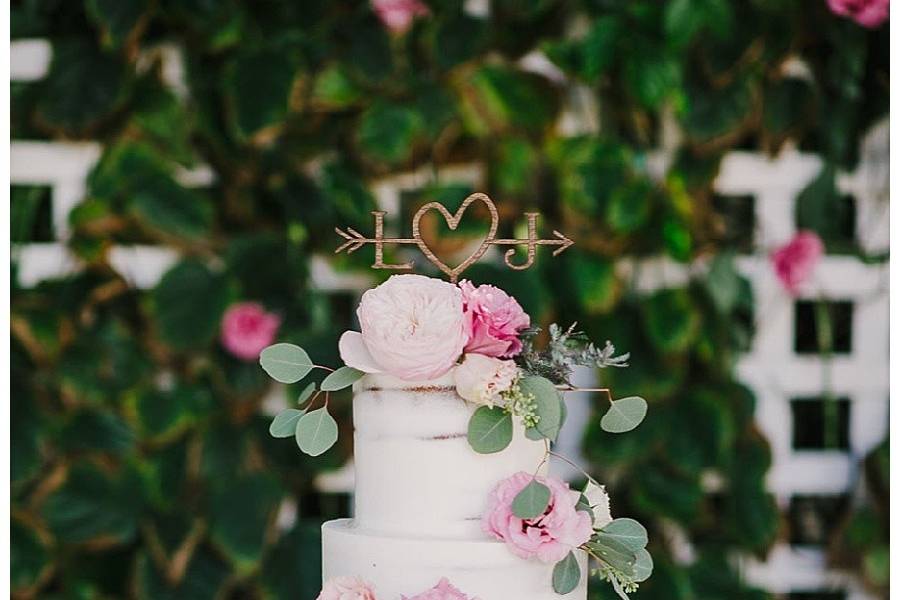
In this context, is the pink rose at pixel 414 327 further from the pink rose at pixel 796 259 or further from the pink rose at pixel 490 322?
the pink rose at pixel 796 259

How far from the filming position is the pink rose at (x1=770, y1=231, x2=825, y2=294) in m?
1.94

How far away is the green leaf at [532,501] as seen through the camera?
967mm

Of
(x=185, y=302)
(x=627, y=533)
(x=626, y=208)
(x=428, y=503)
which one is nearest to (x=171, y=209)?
(x=185, y=302)

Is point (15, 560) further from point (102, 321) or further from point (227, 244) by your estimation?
point (227, 244)

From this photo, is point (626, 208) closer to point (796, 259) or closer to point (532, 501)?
point (796, 259)

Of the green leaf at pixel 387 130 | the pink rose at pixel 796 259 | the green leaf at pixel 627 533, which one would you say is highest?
the green leaf at pixel 387 130

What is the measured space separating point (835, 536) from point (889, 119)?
0.73m

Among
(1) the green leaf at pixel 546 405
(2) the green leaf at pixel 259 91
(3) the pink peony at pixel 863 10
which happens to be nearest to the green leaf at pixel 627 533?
(1) the green leaf at pixel 546 405

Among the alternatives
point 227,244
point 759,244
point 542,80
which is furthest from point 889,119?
point 227,244

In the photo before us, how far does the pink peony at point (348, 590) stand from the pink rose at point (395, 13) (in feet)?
3.70

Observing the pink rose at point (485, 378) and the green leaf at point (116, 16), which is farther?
the green leaf at point (116, 16)

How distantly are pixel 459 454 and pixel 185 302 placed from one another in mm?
959

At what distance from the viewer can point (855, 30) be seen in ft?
6.34

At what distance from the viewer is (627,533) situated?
102 cm
